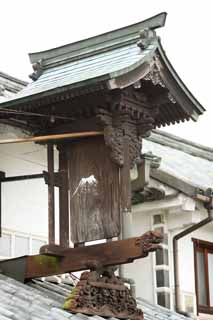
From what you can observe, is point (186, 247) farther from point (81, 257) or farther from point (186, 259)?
point (81, 257)

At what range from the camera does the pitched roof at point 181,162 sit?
15277mm

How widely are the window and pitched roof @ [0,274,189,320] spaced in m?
4.93

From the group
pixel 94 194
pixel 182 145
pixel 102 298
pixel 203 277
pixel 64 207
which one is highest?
pixel 182 145

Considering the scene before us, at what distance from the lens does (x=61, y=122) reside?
11.8 m

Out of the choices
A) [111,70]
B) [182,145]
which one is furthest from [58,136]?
[182,145]

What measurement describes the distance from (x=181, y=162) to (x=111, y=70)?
1066 centimetres

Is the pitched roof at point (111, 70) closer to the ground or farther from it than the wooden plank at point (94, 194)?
farther from it

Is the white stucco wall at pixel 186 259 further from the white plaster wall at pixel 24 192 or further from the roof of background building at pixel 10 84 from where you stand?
the roof of background building at pixel 10 84

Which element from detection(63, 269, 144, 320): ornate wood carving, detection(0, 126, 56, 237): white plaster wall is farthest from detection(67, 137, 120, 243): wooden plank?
detection(0, 126, 56, 237): white plaster wall

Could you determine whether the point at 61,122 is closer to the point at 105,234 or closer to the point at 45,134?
the point at 45,134

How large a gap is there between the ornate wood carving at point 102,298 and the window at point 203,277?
615 centimetres

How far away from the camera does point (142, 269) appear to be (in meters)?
16.5

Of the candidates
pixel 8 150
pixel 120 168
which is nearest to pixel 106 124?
pixel 120 168

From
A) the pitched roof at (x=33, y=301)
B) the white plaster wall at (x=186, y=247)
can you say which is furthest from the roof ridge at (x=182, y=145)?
the pitched roof at (x=33, y=301)
